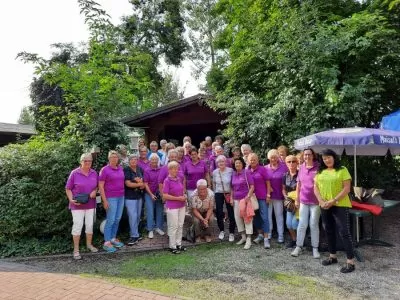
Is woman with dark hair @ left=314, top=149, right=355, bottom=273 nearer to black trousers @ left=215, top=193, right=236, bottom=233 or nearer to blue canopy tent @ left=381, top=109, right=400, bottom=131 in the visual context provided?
black trousers @ left=215, top=193, right=236, bottom=233

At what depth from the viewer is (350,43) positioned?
8.42 metres

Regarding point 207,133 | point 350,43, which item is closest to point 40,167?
point 350,43

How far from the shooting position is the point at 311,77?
27.4ft

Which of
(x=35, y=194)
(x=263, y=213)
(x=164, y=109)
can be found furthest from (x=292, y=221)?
(x=164, y=109)

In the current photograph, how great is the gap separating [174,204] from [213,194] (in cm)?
96

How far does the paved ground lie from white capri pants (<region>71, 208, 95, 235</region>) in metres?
0.88

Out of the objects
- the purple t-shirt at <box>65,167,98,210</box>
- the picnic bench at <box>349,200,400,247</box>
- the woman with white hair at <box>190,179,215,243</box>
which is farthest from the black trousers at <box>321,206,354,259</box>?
the purple t-shirt at <box>65,167,98,210</box>

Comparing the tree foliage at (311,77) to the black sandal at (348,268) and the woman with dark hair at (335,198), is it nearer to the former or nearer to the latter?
the woman with dark hair at (335,198)

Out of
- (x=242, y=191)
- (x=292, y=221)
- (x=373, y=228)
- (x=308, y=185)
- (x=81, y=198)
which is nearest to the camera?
(x=308, y=185)

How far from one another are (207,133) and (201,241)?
1006cm

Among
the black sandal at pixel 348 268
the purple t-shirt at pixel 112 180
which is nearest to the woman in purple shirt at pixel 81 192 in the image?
the purple t-shirt at pixel 112 180

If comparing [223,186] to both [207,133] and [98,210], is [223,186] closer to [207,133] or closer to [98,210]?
[98,210]

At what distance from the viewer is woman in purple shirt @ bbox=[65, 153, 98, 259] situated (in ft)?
19.6

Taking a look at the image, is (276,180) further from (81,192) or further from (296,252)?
(81,192)
